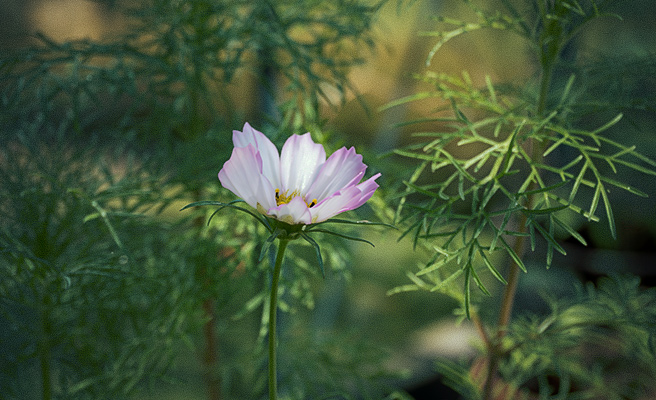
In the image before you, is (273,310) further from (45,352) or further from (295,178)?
(45,352)

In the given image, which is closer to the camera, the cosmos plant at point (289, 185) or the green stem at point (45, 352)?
the cosmos plant at point (289, 185)

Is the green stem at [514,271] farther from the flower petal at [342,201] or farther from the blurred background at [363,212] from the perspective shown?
the flower petal at [342,201]

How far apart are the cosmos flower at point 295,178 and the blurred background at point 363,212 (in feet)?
0.41

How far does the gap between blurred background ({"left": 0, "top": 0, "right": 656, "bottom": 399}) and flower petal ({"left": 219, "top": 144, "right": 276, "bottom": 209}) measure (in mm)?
128

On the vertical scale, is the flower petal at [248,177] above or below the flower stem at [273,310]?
above

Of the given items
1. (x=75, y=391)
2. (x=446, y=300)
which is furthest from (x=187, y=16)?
(x=446, y=300)

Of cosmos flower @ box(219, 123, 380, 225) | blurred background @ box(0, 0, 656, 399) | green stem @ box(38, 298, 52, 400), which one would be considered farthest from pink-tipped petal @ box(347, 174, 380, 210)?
green stem @ box(38, 298, 52, 400)

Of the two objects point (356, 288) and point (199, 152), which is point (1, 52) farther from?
point (356, 288)

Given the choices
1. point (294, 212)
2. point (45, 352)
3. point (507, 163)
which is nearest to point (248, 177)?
point (294, 212)

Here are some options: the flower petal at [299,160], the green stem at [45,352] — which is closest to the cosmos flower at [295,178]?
the flower petal at [299,160]

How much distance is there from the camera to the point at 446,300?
1526 millimetres

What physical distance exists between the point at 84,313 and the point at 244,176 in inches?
11.5

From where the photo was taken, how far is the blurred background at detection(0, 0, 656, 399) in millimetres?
479

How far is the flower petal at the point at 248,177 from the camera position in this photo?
243mm
